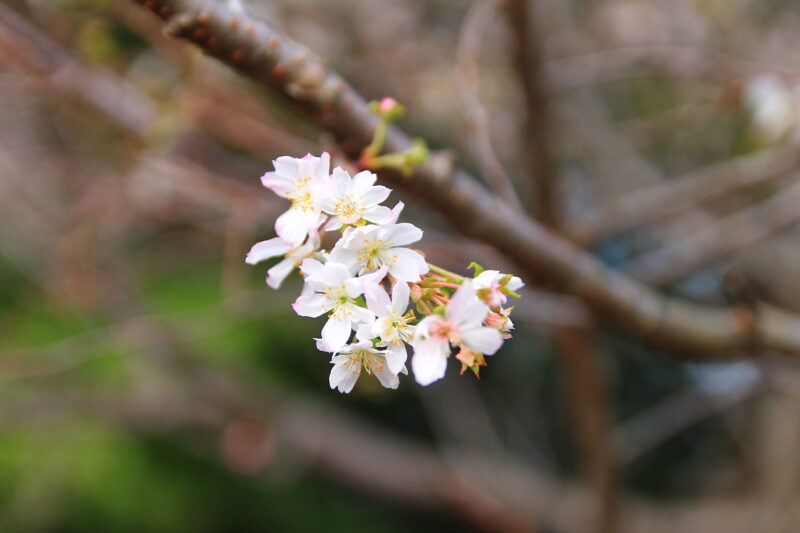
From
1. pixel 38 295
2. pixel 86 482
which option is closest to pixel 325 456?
pixel 86 482

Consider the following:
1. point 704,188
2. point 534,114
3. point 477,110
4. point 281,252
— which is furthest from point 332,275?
point 704,188

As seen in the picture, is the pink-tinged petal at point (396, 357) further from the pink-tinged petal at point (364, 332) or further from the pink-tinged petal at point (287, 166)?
the pink-tinged petal at point (287, 166)

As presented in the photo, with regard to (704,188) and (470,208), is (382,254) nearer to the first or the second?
(470,208)

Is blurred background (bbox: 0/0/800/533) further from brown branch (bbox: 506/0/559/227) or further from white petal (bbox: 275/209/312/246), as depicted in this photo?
white petal (bbox: 275/209/312/246)

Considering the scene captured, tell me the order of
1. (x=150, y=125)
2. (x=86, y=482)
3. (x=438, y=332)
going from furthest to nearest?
(x=86, y=482) < (x=150, y=125) < (x=438, y=332)

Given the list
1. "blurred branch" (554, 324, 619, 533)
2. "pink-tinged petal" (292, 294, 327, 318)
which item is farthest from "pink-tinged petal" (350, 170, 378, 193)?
"blurred branch" (554, 324, 619, 533)

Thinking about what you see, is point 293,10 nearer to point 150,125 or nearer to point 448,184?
point 150,125

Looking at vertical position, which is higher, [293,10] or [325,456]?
[293,10]

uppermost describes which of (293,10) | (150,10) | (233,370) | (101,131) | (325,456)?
(293,10)
